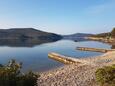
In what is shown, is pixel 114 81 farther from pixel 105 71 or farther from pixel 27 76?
pixel 27 76

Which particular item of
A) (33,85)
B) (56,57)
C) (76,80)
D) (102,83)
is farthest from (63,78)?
(56,57)

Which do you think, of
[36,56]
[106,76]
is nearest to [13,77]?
[106,76]

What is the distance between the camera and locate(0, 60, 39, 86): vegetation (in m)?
10.5

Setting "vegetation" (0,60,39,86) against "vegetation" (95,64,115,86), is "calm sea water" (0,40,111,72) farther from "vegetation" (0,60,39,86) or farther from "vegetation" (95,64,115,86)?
"vegetation" (0,60,39,86)

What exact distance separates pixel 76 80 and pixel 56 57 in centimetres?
3125

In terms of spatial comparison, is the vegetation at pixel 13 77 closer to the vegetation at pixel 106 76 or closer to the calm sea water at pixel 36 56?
the vegetation at pixel 106 76

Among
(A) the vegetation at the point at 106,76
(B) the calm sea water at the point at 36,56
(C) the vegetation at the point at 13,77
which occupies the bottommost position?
(B) the calm sea water at the point at 36,56

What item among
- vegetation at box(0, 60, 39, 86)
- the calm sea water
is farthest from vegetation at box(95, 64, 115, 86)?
the calm sea water

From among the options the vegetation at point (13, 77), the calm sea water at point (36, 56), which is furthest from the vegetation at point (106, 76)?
the calm sea water at point (36, 56)

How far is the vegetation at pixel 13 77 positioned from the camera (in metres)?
10.5

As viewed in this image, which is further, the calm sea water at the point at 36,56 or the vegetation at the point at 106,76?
the calm sea water at the point at 36,56

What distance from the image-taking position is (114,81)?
17.2m

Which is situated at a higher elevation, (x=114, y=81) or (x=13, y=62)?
(x=13, y=62)

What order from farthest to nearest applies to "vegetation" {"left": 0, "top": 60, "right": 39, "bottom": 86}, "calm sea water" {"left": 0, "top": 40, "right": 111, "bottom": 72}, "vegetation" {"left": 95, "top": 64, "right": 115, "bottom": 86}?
"calm sea water" {"left": 0, "top": 40, "right": 111, "bottom": 72} → "vegetation" {"left": 95, "top": 64, "right": 115, "bottom": 86} → "vegetation" {"left": 0, "top": 60, "right": 39, "bottom": 86}
